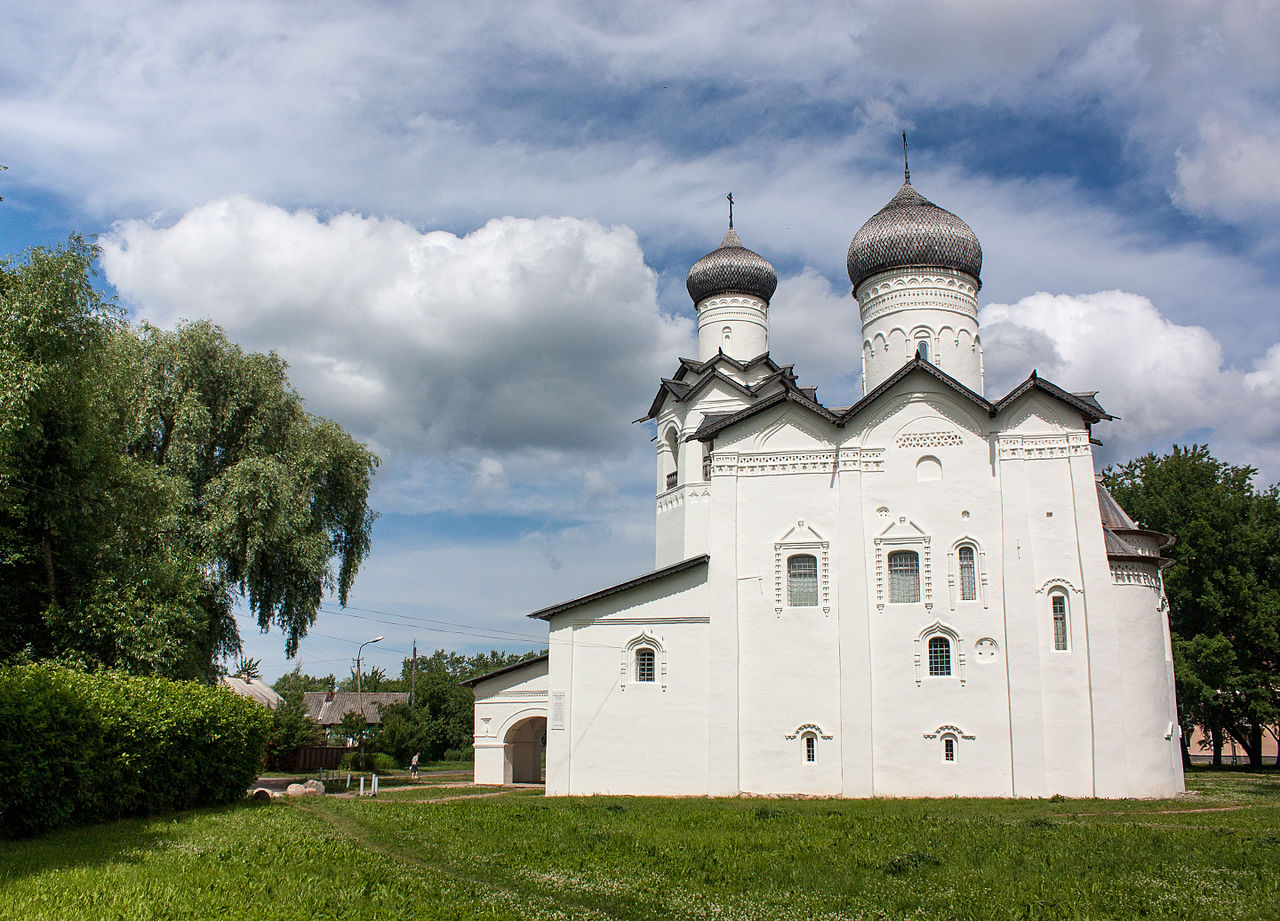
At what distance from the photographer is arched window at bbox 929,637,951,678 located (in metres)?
20.6

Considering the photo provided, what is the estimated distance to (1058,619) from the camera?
20.2 metres

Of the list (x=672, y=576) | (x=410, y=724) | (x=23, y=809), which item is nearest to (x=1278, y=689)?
(x=672, y=576)

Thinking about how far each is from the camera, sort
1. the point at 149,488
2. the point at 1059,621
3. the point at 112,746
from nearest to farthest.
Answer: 1. the point at 112,746
2. the point at 149,488
3. the point at 1059,621

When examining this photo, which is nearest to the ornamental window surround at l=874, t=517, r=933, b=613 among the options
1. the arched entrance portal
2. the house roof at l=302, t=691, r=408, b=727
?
the arched entrance portal

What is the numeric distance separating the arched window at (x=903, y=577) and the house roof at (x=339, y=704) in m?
37.1

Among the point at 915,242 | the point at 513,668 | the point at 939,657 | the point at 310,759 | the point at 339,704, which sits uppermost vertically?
the point at 915,242

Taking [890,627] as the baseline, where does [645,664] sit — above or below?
below

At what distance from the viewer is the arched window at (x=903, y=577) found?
21.0 meters

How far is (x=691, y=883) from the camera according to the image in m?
9.07

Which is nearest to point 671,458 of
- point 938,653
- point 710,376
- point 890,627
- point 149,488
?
point 710,376

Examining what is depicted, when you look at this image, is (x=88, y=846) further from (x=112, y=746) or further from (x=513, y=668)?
(x=513, y=668)

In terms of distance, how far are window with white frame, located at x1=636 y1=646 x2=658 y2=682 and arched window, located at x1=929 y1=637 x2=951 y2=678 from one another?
595cm

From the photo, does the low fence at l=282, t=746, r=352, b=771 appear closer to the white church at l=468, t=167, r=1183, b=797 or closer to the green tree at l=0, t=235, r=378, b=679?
the green tree at l=0, t=235, r=378, b=679

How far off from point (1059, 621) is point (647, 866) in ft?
44.2
